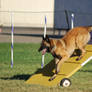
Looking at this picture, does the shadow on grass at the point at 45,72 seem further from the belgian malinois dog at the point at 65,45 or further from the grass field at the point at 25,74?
the belgian malinois dog at the point at 65,45

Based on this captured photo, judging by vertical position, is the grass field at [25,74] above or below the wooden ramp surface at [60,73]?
below

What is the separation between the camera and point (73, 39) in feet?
35.8

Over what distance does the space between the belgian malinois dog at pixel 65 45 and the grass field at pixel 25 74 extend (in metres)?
0.69

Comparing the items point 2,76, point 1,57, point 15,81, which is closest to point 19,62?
point 1,57

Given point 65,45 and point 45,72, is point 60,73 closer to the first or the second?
point 45,72

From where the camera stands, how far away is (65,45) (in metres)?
10.7

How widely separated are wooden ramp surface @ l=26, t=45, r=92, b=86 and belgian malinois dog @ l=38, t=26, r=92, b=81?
15 centimetres

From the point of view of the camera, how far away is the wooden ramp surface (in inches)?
396

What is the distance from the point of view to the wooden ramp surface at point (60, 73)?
10.0 m

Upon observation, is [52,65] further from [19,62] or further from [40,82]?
[19,62]

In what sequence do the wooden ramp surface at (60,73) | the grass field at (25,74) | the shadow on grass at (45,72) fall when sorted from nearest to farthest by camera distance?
1. the grass field at (25,74)
2. the wooden ramp surface at (60,73)
3. the shadow on grass at (45,72)

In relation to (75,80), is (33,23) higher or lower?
lower

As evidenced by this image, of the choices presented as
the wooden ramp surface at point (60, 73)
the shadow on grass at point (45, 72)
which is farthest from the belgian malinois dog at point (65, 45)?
the shadow on grass at point (45, 72)

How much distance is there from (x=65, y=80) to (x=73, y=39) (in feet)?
4.97
